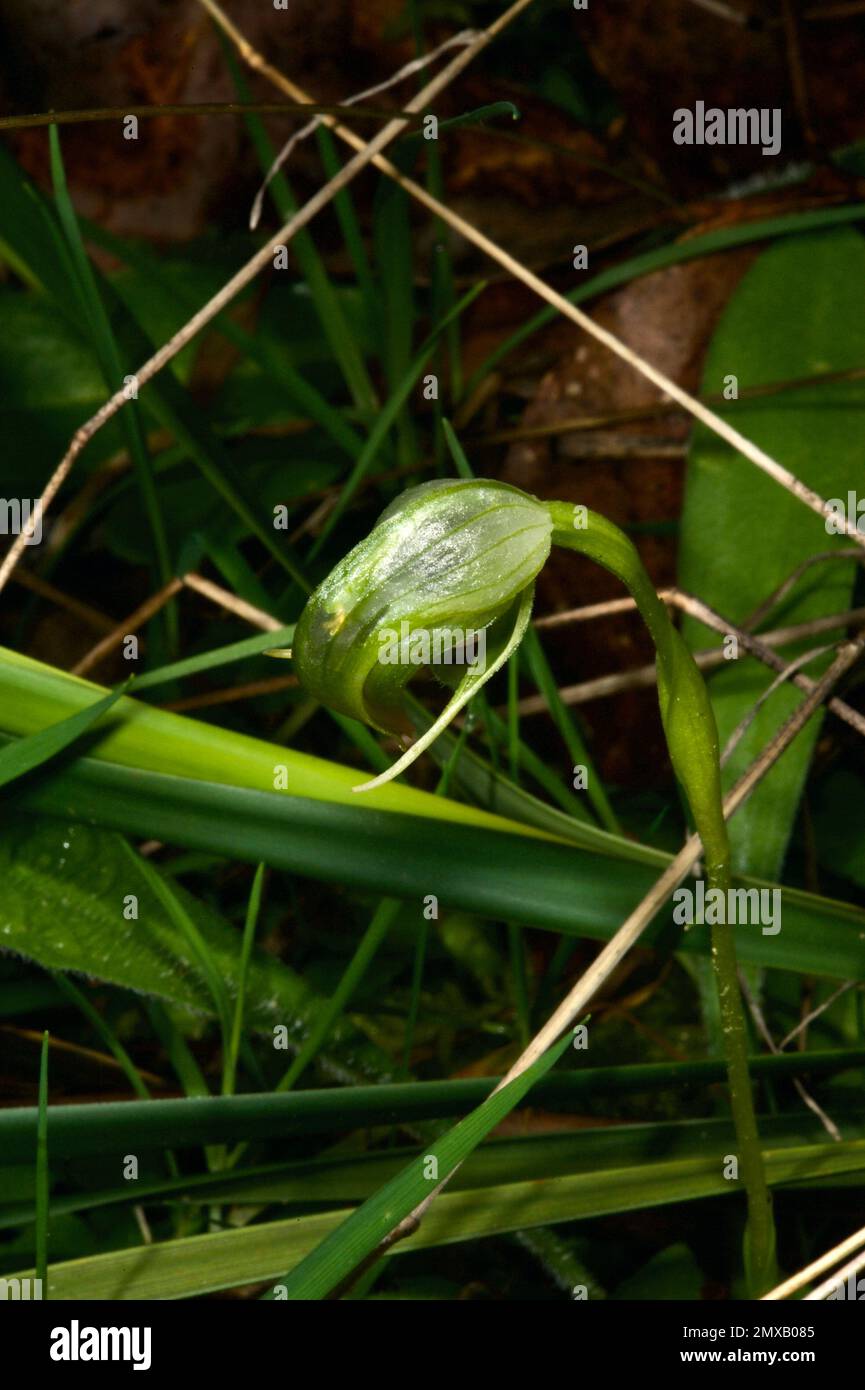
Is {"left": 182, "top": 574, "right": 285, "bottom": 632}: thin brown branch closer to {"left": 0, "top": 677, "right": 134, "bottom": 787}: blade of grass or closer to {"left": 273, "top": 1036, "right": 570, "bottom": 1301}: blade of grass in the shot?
{"left": 0, "top": 677, "right": 134, "bottom": 787}: blade of grass

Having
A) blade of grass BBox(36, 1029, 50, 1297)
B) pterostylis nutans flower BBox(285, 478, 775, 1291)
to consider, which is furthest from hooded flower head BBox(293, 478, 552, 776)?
blade of grass BBox(36, 1029, 50, 1297)

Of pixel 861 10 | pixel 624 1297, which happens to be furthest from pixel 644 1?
pixel 624 1297

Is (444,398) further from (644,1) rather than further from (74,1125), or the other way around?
(74,1125)

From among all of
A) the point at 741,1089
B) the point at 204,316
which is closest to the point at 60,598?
the point at 204,316

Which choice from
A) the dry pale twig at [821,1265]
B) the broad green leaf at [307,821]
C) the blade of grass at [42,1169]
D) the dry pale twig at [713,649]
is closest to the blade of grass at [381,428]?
the dry pale twig at [713,649]

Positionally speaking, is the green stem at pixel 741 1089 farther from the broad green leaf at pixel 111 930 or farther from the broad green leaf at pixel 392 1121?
the broad green leaf at pixel 111 930
